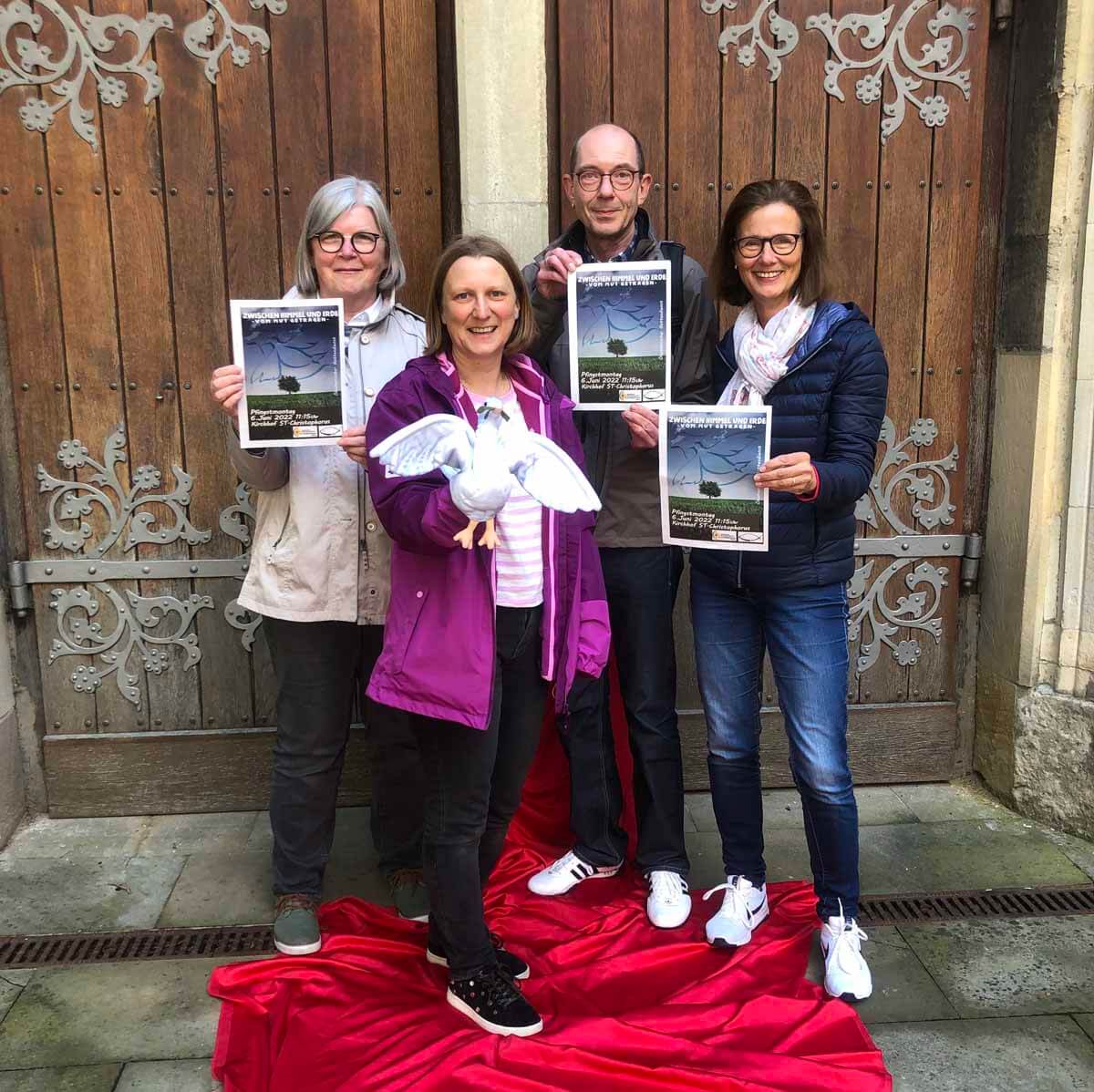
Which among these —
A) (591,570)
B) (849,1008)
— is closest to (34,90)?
(591,570)

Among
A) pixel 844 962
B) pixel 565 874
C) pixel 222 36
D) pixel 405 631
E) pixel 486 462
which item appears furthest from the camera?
pixel 222 36

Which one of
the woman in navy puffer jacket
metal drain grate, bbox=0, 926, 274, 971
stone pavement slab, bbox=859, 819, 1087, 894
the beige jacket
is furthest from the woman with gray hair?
stone pavement slab, bbox=859, 819, 1087, 894

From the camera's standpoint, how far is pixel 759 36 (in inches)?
133

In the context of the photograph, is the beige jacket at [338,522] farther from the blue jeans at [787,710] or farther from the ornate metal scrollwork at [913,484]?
the ornate metal scrollwork at [913,484]

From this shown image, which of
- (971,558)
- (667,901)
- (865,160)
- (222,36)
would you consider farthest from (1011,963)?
(222,36)

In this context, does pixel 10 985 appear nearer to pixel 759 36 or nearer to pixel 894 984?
pixel 894 984

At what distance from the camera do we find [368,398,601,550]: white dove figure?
2086 millimetres

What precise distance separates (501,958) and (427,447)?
4.30 ft

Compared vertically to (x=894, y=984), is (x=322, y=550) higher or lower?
higher

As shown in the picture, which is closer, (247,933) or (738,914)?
(738,914)

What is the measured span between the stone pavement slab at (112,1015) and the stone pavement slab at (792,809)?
1.57 metres

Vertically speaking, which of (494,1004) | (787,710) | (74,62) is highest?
(74,62)

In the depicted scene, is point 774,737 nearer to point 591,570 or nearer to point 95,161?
point 591,570

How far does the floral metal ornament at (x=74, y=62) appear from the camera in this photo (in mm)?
3225
